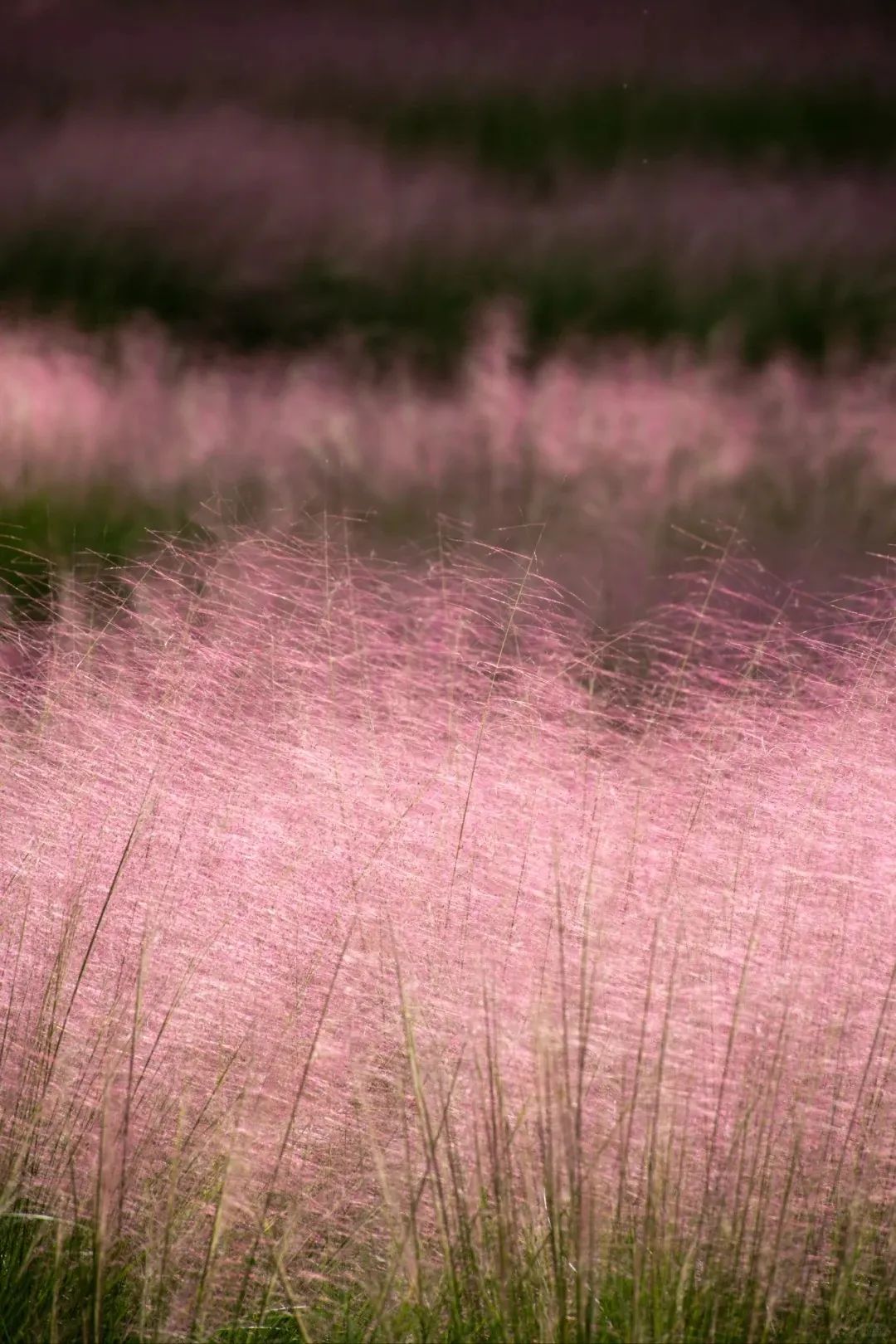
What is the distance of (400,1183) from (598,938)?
0.48m

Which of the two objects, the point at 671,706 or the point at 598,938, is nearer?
the point at 598,938

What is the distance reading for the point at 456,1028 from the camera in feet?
7.21

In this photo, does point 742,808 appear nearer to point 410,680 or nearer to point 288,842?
point 288,842

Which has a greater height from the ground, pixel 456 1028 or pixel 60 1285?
pixel 456 1028

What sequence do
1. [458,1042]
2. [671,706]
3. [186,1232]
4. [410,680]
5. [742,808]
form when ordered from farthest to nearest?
[410,680]
[671,706]
[742,808]
[458,1042]
[186,1232]

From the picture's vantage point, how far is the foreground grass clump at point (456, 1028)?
192 cm

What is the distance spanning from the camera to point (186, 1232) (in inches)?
79.7

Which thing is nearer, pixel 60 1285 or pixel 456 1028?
pixel 60 1285

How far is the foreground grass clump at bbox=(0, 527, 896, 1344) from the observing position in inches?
75.8

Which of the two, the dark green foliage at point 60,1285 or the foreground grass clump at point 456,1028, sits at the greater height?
the foreground grass clump at point 456,1028

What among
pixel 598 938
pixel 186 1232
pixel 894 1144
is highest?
pixel 598 938

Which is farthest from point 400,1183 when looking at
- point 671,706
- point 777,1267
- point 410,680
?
point 410,680

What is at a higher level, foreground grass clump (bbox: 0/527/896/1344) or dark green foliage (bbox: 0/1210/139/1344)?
foreground grass clump (bbox: 0/527/896/1344)

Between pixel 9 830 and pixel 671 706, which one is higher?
pixel 671 706
